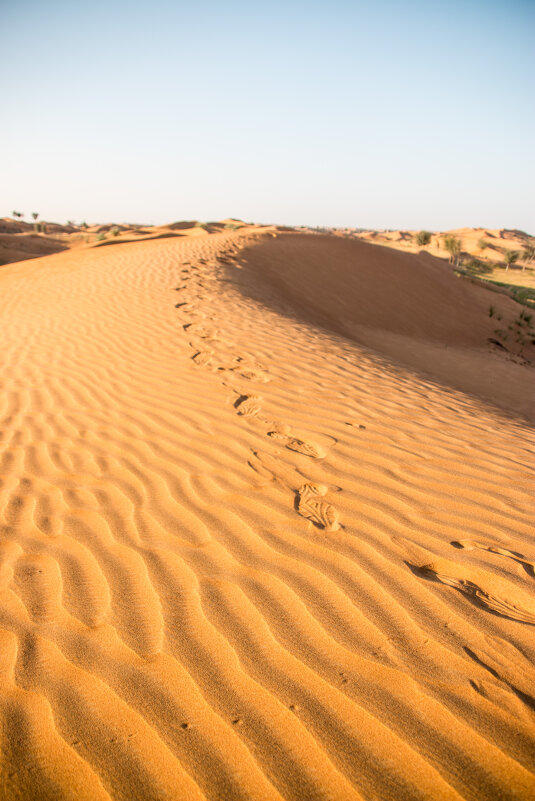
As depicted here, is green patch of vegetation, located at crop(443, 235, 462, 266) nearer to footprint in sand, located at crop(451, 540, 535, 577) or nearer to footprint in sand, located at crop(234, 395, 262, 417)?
footprint in sand, located at crop(234, 395, 262, 417)

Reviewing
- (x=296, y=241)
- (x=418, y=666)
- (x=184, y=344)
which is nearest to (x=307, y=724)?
(x=418, y=666)

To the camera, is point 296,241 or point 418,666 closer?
point 418,666

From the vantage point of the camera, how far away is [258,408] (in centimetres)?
358

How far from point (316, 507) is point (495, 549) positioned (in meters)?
0.84

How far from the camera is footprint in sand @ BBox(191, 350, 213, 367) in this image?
4637 mm

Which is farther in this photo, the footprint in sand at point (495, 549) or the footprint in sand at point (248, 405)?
the footprint in sand at point (248, 405)

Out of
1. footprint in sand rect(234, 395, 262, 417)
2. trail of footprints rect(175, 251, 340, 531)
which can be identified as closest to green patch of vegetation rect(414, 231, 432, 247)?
trail of footprints rect(175, 251, 340, 531)

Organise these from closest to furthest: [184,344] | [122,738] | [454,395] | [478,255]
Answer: [122,738], [454,395], [184,344], [478,255]

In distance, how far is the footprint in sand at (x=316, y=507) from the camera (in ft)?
7.32

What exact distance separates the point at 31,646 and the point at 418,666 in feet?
4.31

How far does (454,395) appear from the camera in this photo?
4605 mm

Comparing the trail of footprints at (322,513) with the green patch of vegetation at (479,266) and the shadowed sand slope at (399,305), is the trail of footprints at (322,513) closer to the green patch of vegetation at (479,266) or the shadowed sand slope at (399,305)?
the shadowed sand slope at (399,305)

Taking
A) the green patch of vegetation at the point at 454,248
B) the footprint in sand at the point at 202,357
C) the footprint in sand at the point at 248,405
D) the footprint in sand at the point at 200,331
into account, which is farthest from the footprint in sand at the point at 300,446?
the green patch of vegetation at the point at 454,248

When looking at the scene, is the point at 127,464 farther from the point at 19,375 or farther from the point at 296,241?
the point at 296,241
